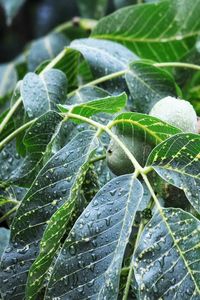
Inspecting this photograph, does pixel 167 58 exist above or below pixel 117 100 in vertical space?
below

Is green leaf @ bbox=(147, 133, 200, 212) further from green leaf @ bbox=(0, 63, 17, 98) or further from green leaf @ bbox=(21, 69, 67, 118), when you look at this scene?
green leaf @ bbox=(0, 63, 17, 98)

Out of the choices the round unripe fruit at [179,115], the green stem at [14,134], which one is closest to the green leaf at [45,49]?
the green stem at [14,134]

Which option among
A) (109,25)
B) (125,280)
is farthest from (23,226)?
(109,25)

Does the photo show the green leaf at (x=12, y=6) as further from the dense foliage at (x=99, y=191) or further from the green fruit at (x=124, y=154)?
the green fruit at (x=124, y=154)

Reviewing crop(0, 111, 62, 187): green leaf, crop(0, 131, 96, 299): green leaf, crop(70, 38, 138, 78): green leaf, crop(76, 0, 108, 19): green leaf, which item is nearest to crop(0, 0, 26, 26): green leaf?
crop(76, 0, 108, 19): green leaf

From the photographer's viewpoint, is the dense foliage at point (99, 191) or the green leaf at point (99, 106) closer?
the dense foliage at point (99, 191)

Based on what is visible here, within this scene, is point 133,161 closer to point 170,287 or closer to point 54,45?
point 170,287
